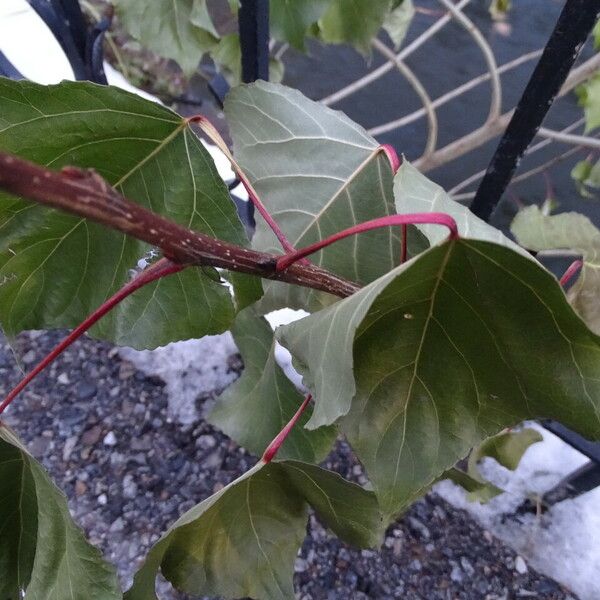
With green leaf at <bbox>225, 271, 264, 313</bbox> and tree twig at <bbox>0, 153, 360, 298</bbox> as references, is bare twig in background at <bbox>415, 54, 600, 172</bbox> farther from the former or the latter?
tree twig at <bbox>0, 153, 360, 298</bbox>

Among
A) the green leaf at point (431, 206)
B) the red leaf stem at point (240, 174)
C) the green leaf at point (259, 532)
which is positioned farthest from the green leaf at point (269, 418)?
the green leaf at point (431, 206)

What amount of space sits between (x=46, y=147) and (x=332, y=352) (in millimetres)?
265

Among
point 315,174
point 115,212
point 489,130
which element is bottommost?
point 489,130

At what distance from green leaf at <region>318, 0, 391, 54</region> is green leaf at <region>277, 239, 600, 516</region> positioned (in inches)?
21.9

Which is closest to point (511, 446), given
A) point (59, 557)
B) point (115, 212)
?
point (59, 557)

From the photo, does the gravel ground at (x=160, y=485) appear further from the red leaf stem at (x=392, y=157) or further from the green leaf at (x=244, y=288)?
the red leaf stem at (x=392, y=157)

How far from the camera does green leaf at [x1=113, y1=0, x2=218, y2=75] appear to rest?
85cm

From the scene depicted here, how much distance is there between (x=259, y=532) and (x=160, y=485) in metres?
0.48

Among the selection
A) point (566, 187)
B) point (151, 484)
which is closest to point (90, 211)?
point (151, 484)

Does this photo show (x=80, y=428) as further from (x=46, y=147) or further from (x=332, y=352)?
(x=332, y=352)

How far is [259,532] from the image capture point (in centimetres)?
54

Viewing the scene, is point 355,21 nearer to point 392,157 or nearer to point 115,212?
point 392,157

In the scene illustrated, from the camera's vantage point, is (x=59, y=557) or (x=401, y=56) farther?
(x=401, y=56)

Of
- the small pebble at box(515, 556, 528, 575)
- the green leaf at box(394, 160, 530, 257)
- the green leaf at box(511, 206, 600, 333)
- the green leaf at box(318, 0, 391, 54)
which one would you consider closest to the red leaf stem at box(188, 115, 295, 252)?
the green leaf at box(394, 160, 530, 257)
